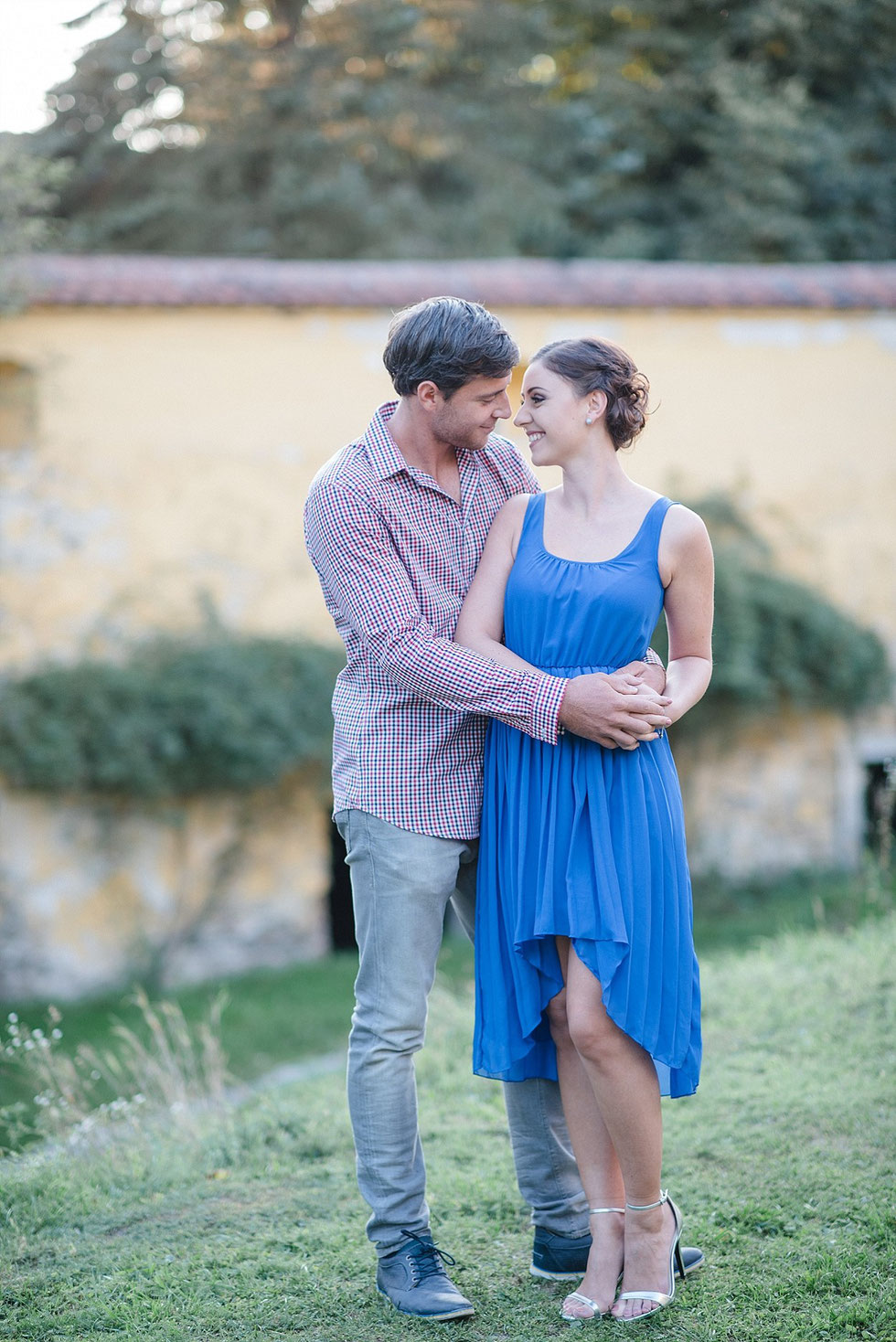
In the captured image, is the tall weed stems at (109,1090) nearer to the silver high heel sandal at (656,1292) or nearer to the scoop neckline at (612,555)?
the silver high heel sandal at (656,1292)

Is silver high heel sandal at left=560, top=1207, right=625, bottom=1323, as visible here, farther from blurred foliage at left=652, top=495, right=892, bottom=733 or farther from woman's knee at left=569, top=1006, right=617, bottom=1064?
blurred foliage at left=652, top=495, right=892, bottom=733

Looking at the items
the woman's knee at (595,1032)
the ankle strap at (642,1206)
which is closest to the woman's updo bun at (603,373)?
the woman's knee at (595,1032)

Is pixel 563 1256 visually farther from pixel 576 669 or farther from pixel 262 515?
pixel 262 515

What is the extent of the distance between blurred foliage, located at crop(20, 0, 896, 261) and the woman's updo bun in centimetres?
1211

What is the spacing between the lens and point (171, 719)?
7.43 meters

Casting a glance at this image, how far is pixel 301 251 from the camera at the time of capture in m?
15.2

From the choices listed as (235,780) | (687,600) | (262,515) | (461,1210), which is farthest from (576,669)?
(262,515)

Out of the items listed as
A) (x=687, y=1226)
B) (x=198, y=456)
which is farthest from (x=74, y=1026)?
(x=687, y=1226)

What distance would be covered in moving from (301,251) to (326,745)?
30.5 feet

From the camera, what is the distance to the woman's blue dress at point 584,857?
2516 mm

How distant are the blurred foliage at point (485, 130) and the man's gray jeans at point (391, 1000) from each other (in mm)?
12551

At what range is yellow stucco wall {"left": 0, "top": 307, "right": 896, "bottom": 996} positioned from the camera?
7734mm

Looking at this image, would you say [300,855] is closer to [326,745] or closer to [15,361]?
[326,745]

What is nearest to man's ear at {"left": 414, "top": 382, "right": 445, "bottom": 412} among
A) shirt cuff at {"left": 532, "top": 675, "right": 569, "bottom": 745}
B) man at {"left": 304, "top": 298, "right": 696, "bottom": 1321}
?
man at {"left": 304, "top": 298, "right": 696, "bottom": 1321}
